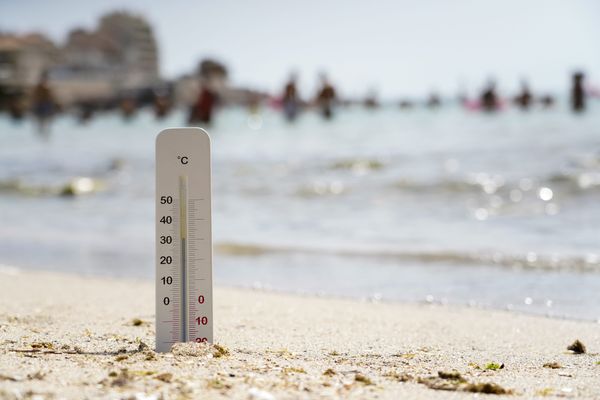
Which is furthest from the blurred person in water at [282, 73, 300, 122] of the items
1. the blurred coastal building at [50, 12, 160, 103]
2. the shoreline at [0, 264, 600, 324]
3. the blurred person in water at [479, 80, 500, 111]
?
the blurred coastal building at [50, 12, 160, 103]

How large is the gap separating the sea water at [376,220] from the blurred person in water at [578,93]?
7772mm

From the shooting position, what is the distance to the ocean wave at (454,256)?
6461mm

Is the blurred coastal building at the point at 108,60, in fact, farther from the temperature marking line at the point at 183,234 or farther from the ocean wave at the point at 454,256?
the temperature marking line at the point at 183,234

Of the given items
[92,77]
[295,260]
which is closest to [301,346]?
[295,260]

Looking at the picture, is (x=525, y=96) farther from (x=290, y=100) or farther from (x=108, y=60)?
(x=108, y=60)

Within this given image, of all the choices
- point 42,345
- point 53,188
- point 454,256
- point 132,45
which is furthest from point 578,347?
point 132,45

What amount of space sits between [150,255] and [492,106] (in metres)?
29.7

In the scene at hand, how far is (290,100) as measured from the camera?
33.8 m

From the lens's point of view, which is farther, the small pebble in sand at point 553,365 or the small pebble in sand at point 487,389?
the small pebble in sand at point 553,365

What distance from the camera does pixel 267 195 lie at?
39.5 feet

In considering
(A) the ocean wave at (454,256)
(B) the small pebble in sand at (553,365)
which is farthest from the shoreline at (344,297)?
(A) the ocean wave at (454,256)

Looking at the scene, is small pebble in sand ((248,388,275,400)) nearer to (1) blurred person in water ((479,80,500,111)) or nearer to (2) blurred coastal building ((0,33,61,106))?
(1) blurred person in water ((479,80,500,111))

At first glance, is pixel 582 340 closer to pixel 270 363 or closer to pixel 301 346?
pixel 301 346

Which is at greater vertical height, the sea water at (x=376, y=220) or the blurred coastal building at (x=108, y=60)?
the blurred coastal building at (x=108, y=60)
